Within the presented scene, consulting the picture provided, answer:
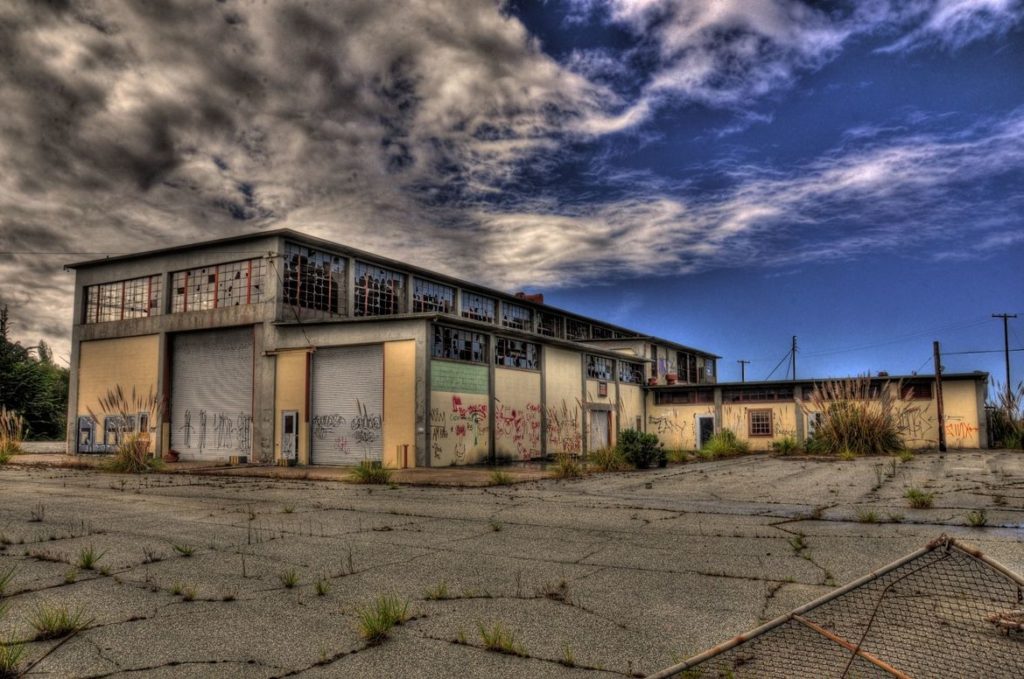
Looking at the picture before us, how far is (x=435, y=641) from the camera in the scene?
170 inches

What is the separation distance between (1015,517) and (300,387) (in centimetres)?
2094

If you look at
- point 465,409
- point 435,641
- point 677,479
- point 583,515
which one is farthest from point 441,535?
point 465,409

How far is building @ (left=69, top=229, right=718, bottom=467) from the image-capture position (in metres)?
23.0

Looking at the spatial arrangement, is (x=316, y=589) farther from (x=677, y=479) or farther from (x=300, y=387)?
(x=300, y=387)

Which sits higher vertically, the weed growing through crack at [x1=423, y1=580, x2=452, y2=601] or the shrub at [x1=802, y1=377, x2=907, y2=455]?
the shrub at [x1=802, y1=377, x2=907, y2=455]

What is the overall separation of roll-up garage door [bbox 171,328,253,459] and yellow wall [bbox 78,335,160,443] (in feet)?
3.14

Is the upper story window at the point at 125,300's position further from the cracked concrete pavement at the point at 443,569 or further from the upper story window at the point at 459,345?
the cracked concrete pavement at the point at 443,569

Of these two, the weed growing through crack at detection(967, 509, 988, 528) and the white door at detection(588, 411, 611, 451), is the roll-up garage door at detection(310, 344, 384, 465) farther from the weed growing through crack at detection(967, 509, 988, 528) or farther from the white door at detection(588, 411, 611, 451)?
the weed growing through crack at detection(967, 509, 988, 528)

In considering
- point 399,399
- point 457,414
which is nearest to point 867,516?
point 399,399

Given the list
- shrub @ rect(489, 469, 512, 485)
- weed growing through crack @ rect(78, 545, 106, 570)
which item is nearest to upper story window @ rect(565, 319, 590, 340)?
shrub @ rect(489, 469, 512, 485)

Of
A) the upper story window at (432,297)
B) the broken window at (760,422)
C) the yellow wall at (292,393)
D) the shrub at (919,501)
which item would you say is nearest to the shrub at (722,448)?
the broken window at (760,422)

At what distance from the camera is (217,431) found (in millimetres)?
26625

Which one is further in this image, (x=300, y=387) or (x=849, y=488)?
(x=300, y=387)

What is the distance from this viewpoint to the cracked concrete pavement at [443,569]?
4141 mm
